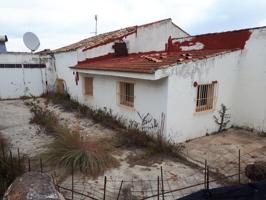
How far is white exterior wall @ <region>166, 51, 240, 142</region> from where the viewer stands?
759 cm

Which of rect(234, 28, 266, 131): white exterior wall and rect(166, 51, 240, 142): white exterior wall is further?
rect(234, 28, 266, 131): white exterior wall

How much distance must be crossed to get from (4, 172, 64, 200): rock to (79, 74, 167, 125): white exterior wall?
4.68 meters

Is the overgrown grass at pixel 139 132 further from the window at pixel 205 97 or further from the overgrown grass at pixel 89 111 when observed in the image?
the window at pixel 205 97

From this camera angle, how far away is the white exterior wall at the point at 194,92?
299 inches

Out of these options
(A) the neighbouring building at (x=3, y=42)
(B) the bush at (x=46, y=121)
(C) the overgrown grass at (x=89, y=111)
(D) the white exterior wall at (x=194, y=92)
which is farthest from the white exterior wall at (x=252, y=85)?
(A) the neighbouring building at (x=3, y=42)

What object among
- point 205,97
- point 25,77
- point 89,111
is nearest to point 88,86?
point 89,111

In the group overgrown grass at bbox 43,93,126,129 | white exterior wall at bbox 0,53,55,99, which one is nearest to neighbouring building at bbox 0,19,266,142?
overgrown grass at bbox 43,93,126,129

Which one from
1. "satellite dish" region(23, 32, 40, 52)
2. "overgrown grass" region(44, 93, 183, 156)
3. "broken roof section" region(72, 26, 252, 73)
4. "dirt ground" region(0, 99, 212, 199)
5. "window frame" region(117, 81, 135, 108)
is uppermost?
"satellite dish" region(23, 32, 40, 52)

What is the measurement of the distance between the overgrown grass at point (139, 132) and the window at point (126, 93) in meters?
0.64

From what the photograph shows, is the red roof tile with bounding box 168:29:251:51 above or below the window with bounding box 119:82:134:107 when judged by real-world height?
above

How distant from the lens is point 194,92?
8055mm

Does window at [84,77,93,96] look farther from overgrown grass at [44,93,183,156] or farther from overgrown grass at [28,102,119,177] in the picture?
overgrown grass at [28,102,119,177]

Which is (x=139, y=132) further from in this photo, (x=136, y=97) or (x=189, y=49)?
(x=189, y=49)

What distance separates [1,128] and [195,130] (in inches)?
283
